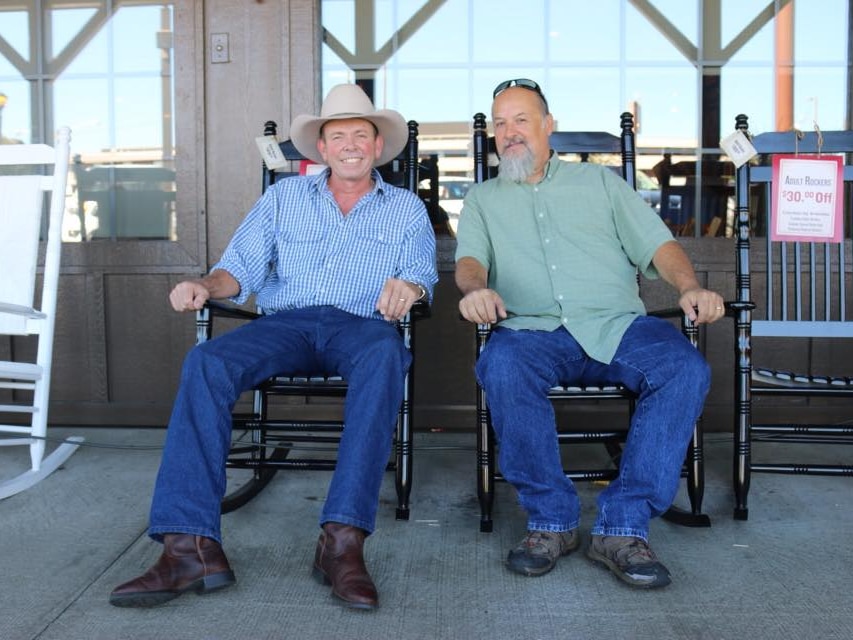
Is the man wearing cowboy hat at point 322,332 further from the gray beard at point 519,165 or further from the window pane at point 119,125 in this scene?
the window pane at point 119,125

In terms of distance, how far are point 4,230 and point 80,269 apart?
48cm

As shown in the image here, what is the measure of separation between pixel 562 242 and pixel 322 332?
0.73m

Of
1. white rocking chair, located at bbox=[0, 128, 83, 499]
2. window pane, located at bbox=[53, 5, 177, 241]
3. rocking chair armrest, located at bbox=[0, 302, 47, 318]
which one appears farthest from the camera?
window pane, located at bbox=[53, 5, 177, 241]

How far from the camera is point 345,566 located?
1.88 metres

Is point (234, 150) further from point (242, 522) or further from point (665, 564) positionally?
point (665, 564)

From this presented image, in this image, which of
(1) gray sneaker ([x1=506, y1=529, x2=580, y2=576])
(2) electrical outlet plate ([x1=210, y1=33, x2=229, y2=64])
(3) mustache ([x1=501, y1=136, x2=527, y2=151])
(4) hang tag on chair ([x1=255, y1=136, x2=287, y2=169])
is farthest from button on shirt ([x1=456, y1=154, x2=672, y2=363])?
(2) electrical outlet plate ([x1=210, y1=33, x2=229, y2=64])

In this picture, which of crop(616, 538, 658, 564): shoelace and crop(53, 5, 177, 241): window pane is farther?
crop(53, 5, 177, 241): window pane

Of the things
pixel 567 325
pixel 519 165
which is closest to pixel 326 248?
pixel 519 165

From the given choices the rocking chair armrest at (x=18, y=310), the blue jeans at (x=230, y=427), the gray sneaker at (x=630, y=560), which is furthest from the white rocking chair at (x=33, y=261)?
the gray sneaker at (x=630, y=560)

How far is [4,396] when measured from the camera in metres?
3.44

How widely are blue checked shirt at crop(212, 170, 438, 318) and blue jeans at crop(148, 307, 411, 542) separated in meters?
0.26

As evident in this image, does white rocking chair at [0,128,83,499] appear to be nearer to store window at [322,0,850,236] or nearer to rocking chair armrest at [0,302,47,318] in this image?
rocking chair armrest at [0,302,47,318]

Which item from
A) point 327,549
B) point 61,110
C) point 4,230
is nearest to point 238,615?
point 327,549

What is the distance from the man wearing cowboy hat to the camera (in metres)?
1.88
